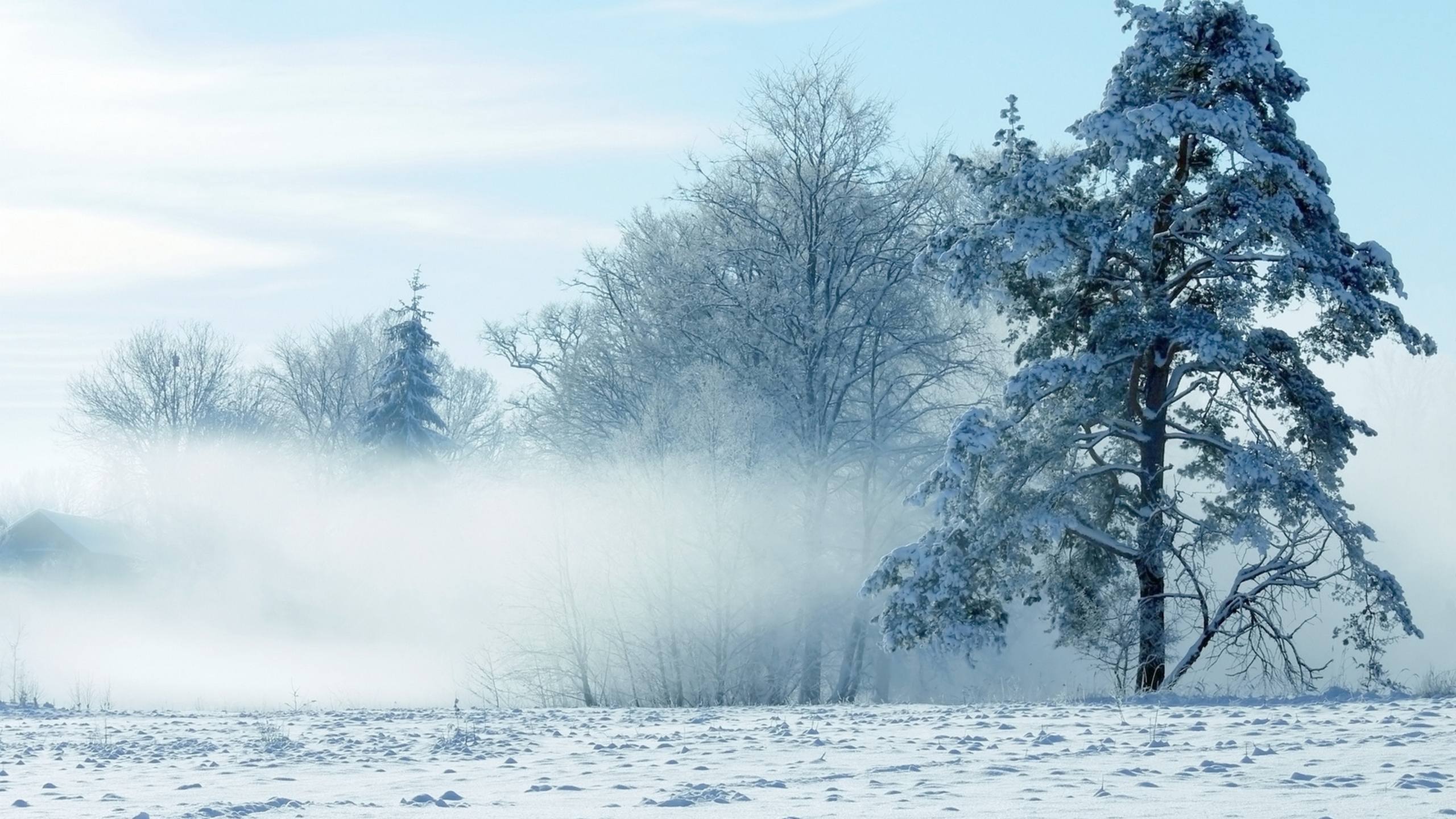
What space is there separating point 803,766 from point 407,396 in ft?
146

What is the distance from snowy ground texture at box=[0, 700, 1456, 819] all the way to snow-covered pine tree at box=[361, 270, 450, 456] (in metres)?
37.3

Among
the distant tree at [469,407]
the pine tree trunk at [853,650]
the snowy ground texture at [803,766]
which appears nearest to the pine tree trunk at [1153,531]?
the snowy ground texture at [803,766]

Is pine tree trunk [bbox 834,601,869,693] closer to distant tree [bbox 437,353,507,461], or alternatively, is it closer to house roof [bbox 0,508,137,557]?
distant tree [bbox 437,353,507,461]

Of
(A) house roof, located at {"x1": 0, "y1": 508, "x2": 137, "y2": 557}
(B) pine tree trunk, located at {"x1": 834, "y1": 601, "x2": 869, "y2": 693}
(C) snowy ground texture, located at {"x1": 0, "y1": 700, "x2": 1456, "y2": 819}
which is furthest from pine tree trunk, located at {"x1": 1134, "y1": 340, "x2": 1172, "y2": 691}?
(A) house roof, located at {"x1": 0, "y1": 508, "x2": 137, "y2": 557}

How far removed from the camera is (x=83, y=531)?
6425 cm

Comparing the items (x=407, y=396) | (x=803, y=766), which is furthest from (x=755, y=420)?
(x=407, y=396)

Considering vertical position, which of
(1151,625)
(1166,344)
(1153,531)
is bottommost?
(1151,625)

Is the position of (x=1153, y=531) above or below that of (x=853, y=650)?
above

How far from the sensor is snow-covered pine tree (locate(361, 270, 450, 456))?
52.3 metres

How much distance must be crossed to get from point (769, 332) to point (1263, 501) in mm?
14064

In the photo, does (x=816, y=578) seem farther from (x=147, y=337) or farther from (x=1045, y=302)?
(x=147, y=337)

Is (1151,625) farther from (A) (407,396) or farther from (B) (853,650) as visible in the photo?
(A) (407,396)

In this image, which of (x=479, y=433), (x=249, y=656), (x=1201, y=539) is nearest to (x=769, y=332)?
(x=1201, y=539)

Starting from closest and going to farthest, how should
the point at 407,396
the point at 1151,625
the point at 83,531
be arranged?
1. the point at 1151,625
2. the point at 407,396
3. the point at 83,531
